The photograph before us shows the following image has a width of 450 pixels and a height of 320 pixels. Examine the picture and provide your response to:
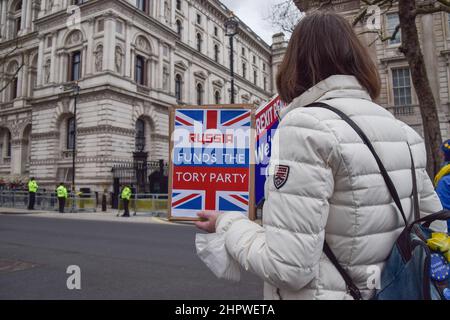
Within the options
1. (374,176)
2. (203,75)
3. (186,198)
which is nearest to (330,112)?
(374,176)

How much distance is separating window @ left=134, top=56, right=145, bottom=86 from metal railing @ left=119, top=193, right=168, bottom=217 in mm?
14151

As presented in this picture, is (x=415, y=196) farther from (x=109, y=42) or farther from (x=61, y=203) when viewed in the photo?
(x=109, y=42)

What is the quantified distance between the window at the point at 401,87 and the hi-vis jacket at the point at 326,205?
23.7m

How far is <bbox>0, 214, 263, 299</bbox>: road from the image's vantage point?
4820 millimetres

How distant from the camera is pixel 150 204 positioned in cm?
1988

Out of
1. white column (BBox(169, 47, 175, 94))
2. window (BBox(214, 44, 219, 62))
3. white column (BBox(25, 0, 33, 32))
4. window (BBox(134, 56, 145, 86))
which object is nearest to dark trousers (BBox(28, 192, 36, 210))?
window (BBox(134, 56, 145, 86))

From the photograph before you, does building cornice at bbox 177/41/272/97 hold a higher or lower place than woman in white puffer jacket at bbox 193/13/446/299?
higher

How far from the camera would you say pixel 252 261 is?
1369mm

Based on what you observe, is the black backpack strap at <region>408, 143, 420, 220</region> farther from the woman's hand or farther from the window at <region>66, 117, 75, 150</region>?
the window at <region>66, 117, 75, 150</region>

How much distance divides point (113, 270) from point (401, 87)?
22247 mm

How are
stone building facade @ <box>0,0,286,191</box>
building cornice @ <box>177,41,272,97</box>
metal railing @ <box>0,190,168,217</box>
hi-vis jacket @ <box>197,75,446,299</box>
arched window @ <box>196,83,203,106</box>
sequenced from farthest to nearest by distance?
1. arched window @ <box>196,83,203,106</box>
2. building cornice @ <box>177,41,272,97</box>
3. stone building facade @ <box>0,0,286,191</box>
4. metal railing @ <box>0,190,168,217</box>
5. hi-vis jacket @ <box>197,75,446,299</box>

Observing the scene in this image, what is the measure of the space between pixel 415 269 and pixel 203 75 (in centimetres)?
4172

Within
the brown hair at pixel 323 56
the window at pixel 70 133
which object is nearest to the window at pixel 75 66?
the window at pixel 70 133
